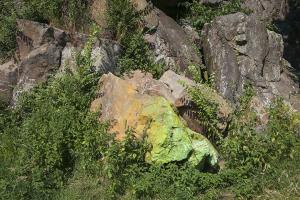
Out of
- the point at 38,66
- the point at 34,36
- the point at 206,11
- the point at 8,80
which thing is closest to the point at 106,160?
the point at 38,66

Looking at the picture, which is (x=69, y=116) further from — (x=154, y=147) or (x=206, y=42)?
(x=206, y=42)

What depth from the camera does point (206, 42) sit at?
10.0m

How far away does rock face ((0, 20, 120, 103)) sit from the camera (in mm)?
8523

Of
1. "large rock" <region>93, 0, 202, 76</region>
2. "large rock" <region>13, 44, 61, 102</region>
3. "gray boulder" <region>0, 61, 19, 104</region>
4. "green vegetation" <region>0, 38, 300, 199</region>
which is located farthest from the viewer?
"large rock" <region>93, 0, 202, 76</region>

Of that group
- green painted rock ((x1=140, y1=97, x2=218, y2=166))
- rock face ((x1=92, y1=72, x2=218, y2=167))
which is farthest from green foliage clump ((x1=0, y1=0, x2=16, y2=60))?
green painted rock ((x1=140, y1=97, x2=218, y2=166))

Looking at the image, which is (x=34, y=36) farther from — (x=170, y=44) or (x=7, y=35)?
(x=170, y=44)

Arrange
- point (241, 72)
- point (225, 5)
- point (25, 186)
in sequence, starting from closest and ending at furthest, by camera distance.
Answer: point (25, 186)
point (241, 72)
point (225, 5)

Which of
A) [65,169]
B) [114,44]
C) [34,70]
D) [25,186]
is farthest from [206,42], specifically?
[25,186]

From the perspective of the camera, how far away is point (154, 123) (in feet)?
23.8

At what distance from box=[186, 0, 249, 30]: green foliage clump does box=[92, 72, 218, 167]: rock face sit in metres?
3.36

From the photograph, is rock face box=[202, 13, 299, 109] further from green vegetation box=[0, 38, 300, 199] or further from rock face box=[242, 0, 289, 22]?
green vegetation box=[0, 38, 300, 199]

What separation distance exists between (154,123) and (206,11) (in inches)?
170

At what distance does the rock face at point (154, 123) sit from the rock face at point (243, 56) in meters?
2.09

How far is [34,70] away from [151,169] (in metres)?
2.97
